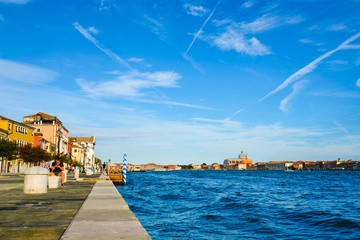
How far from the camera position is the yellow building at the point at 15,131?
61500 millimetres

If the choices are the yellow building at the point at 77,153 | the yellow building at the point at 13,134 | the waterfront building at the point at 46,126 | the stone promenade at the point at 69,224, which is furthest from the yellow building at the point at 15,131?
the stone promenade at the point at 69,224

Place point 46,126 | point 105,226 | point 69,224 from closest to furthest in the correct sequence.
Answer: point 105,226 < point 69,224 < point 46,126

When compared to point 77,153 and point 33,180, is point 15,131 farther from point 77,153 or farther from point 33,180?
point 77,153

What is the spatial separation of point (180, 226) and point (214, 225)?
175 centimetres

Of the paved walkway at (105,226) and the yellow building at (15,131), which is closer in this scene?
the paved walkway at (105,226)

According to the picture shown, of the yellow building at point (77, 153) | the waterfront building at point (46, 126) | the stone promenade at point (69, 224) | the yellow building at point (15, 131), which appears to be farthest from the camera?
the yellow building at point (77, 153)

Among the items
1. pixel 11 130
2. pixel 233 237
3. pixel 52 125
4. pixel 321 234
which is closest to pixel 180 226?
pixel 233 237

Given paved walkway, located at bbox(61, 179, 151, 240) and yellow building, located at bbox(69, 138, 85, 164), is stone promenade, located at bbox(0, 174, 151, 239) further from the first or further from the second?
yellow building, located at bbox(69, 138, 85, 164)

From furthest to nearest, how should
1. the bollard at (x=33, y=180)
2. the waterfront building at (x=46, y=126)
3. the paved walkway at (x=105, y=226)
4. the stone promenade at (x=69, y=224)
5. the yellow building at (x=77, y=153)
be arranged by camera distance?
the yellow building at (x=77, y=153)
the waterfront building at (x=46, y=126)
the bollard at (x=33, y=180)
the stone promenade at (x=69, y=224)
the paved walkway at (x=105, y=226)

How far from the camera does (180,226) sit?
14.1m

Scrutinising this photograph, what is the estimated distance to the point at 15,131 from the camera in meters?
66.1

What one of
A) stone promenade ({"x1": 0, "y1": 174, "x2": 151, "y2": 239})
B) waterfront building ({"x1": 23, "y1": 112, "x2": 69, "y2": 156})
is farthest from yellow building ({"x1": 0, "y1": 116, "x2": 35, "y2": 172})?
stone promenade ({"x1": 0, "y1": 174, "x2": 151, "y2": 239})

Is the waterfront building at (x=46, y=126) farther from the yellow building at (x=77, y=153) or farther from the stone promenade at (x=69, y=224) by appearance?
the stone promenade at (x=69, y=224)

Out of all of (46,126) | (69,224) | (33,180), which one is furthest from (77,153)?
(69,224)
